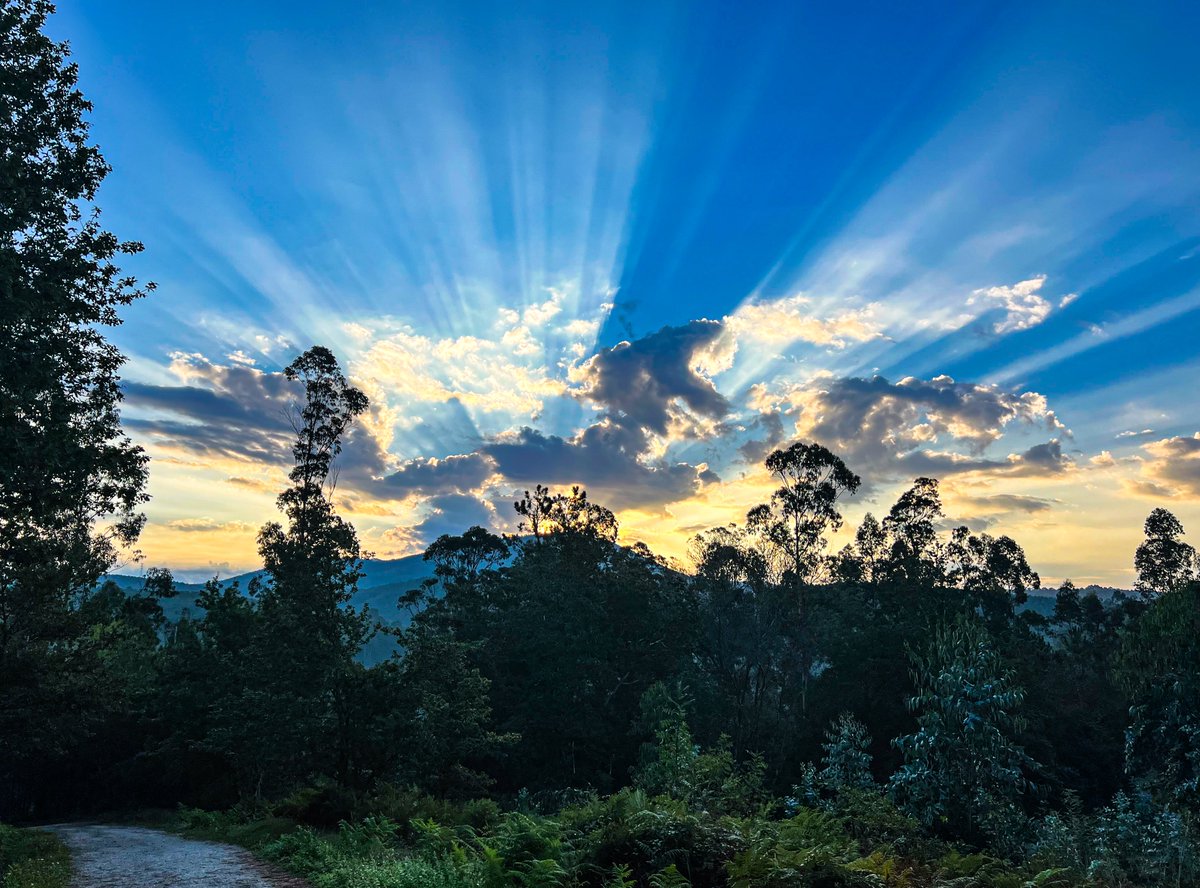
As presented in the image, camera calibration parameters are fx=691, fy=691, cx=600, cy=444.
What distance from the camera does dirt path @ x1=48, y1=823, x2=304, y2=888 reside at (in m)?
12.6

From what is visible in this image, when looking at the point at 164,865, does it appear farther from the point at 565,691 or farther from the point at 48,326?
the point at 565,691

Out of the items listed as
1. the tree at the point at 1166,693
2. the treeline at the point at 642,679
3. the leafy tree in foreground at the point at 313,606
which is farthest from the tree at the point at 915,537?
the leafy tree in foreground at the point at 313,606

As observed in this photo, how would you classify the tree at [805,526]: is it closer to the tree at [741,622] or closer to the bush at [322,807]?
the tree at [741,622]

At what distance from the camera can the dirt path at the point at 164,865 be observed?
1262cm

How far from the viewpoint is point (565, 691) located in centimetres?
3975

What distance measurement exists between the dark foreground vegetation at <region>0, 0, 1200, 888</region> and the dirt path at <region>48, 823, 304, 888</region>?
1.05m

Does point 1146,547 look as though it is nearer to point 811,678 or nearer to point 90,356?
point 811,678

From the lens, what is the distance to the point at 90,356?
16141 mm

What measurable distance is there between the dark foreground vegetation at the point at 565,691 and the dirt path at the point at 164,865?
105 centimetres

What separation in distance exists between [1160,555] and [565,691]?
44.6 meters

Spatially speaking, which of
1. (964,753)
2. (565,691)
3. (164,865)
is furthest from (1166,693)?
(164,865)

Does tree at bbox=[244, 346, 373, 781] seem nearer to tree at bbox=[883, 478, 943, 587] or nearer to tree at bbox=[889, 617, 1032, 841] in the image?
tree at bbox=[889, 617, 1032, 841]

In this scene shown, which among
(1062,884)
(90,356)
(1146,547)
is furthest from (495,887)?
(1146,547)

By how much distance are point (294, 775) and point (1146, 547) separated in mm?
58040
